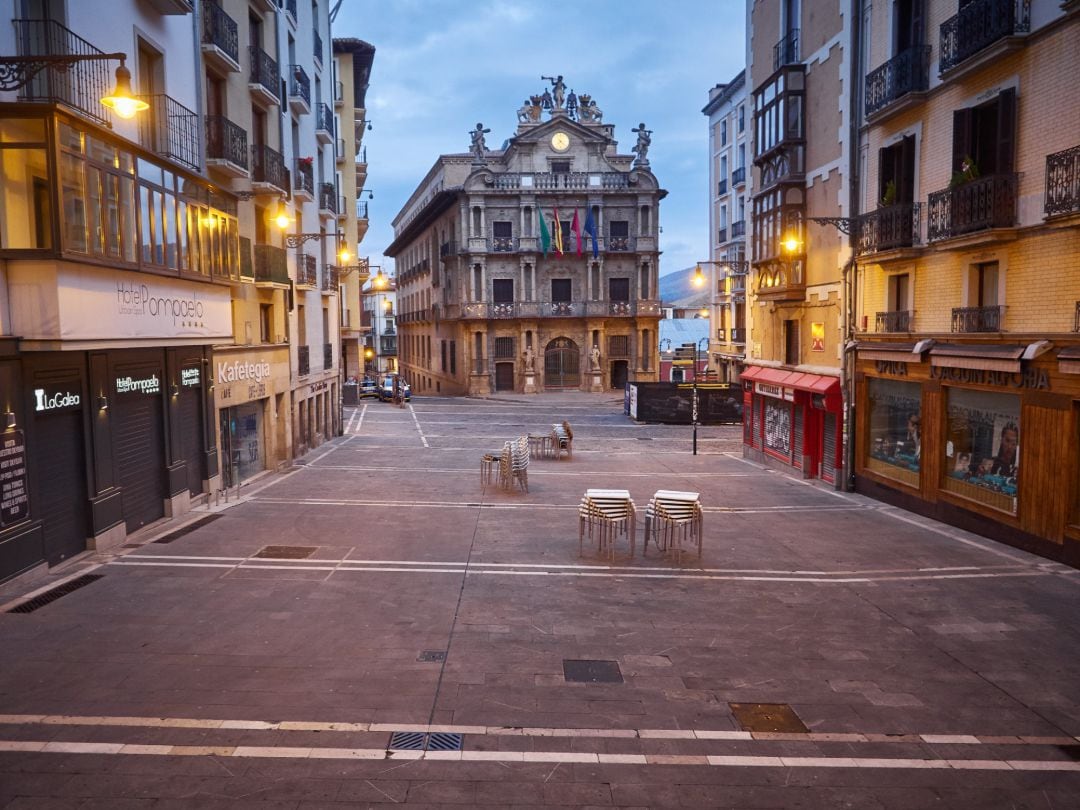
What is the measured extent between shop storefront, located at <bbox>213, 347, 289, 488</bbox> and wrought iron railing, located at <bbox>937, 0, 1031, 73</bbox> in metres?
19.1

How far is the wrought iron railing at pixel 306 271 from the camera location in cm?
2961

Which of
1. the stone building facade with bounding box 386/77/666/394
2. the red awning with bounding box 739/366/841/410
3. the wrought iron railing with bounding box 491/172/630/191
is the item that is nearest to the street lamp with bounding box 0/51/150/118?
the red awning with bounding box 739/366/841/410

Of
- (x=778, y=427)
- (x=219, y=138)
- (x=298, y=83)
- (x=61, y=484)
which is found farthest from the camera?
(x=298, y=83)

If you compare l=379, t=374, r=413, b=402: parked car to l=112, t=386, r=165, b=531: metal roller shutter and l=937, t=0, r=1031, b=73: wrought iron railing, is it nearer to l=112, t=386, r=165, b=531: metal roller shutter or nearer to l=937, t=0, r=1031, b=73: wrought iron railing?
l=112, t=386, r=165, b=531: metal roller shutter

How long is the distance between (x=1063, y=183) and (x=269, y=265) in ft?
→ 69.4

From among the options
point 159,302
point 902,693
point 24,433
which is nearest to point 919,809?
point 902,693

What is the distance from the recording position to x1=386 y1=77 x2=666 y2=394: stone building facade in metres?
60.6

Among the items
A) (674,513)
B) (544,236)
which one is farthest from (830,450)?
(544,236)

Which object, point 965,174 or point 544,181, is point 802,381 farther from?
point 544,181

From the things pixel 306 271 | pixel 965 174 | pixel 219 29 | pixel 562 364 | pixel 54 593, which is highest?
pixel 219 29

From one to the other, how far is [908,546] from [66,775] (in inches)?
590

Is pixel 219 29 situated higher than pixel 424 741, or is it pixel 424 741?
pixel 219 29

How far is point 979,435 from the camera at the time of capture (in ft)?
56.6

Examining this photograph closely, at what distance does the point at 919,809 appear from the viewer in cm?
675
